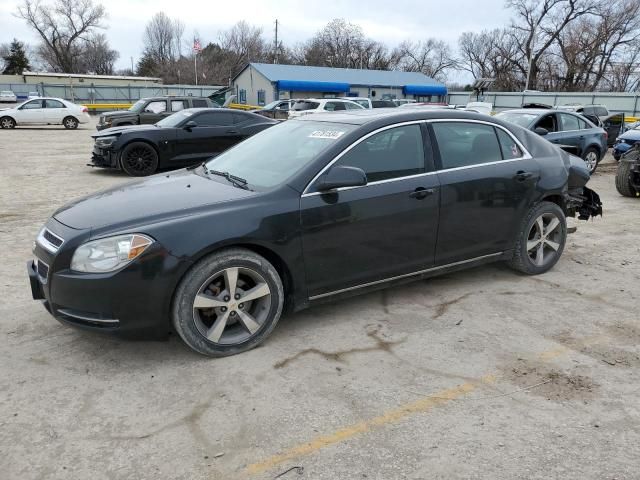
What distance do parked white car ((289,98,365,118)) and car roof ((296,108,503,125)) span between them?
1579 centimetres

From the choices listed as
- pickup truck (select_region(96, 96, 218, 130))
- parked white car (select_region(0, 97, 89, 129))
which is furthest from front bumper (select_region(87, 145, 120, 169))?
parked white car (select_region(0, 97, 89, 129))

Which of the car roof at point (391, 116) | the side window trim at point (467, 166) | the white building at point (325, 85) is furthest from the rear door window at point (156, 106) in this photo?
the white building at point (325, 85)

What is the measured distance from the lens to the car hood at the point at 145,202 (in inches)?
133

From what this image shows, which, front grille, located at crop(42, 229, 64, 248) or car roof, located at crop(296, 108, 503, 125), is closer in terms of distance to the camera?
front grille, located at crop(42, 229, 64, 248)

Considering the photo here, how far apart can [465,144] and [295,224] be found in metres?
1.83

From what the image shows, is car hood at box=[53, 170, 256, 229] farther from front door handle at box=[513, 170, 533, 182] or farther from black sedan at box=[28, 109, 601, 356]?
front door handle at box=[513, 170, 533, 182]

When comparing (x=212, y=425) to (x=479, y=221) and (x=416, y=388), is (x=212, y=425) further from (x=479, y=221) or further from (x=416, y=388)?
(x=479, y=221)

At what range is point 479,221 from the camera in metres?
4.49

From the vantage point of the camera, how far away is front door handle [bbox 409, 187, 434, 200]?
4070mm

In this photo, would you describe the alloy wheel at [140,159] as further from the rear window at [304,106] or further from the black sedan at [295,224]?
the rear window at [304,106]

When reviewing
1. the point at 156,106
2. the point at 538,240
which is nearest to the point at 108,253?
the point at 538,240

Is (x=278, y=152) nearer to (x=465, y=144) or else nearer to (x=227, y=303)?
(x=227, y=303)

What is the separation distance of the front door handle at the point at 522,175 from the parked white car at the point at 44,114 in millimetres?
25417

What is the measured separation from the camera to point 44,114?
24.9m
